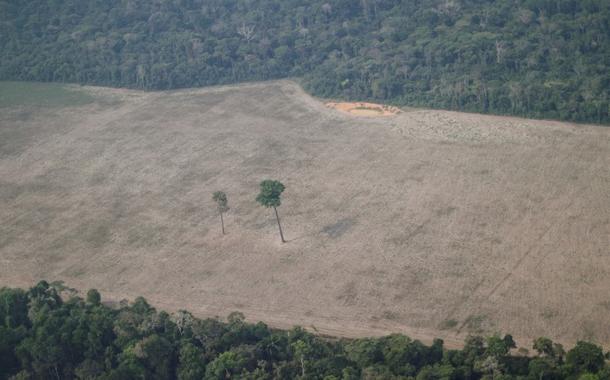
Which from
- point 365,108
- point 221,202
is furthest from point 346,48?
point 221,202

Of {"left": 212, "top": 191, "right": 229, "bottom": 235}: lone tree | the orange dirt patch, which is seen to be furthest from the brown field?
the orange dirt patch

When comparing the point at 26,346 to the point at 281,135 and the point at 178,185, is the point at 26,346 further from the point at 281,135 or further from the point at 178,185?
the point at 281,135

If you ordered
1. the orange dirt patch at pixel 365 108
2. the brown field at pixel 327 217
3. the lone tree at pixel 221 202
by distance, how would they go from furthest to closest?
the orange dirt patch at pixel 365 108
the lone tree at pixel 221 202
the brown field at pixel 327 217

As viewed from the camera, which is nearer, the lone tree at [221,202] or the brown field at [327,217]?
the brown field at [327,217]

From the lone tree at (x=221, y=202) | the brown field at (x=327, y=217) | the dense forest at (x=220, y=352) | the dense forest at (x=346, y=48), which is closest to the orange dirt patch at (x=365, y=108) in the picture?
the dense forest at (x=346, y=48)

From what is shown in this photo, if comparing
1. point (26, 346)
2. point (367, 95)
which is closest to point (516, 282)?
Result: point (26, 346)

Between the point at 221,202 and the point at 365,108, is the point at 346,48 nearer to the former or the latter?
the point at 365,108

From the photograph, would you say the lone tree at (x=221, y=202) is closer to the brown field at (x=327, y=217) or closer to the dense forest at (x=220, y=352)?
the brown field at (x=327, y=217)
